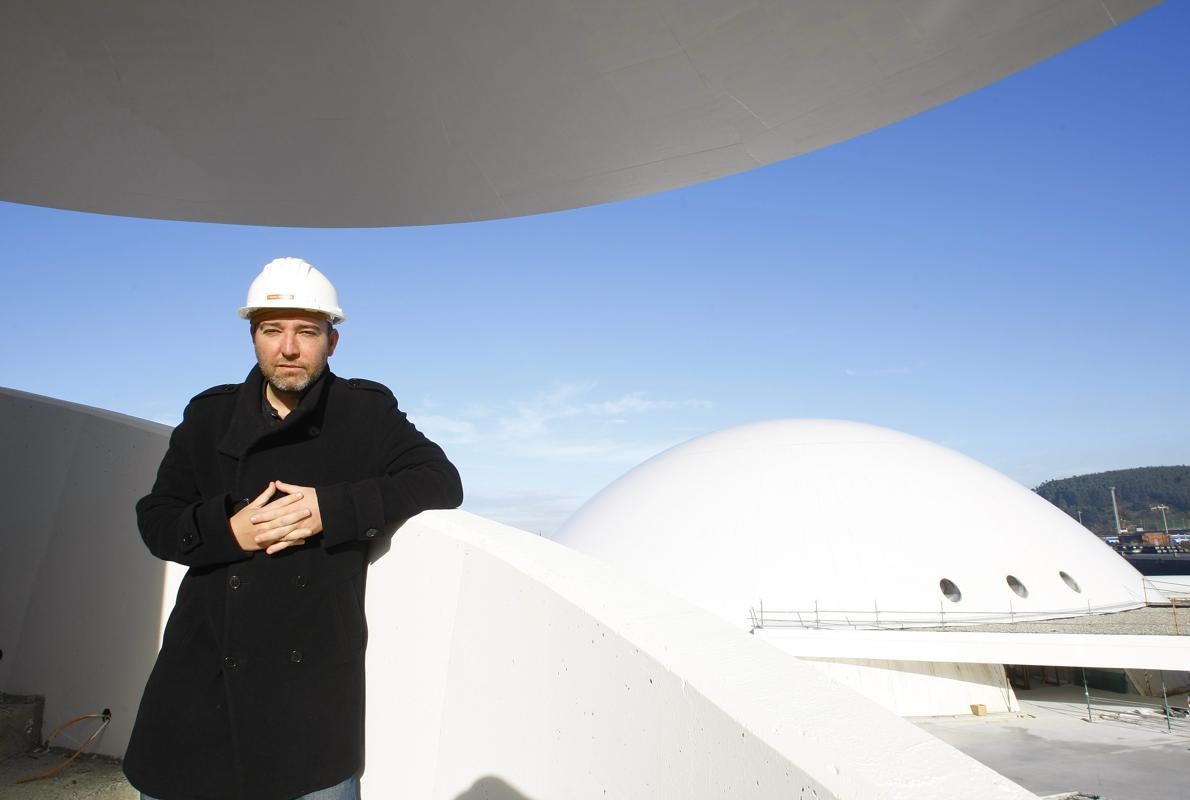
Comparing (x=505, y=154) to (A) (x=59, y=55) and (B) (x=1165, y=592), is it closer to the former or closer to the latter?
(A) (x=59, y=55)

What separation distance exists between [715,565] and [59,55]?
20.7m

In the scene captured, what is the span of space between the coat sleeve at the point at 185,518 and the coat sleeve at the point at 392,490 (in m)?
0.26

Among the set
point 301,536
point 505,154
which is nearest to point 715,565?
point 505,154

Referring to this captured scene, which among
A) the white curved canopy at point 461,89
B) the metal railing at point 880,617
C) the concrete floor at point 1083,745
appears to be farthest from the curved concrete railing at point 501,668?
the metal railing at point 880,617

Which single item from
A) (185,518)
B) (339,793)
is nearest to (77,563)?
(185,518)

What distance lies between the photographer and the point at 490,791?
2104 millimetres

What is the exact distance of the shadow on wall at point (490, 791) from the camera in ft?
6.66

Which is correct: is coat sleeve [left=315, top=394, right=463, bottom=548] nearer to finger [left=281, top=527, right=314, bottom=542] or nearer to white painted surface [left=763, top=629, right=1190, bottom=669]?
finger [left=281, top=527, right=314, bottom=542]

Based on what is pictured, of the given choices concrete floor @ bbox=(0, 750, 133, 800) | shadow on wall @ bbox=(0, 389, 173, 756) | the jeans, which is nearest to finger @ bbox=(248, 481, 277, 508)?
the jeans

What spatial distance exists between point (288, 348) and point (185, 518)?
1.80 ft

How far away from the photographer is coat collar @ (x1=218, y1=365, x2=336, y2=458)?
2.19 m

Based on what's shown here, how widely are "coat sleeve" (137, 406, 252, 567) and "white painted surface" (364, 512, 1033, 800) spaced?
0.54 metres

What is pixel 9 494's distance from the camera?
3.82m

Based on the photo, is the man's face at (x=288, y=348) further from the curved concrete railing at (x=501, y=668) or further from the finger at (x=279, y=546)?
the curved concrete railing at (x=501, y=668)
